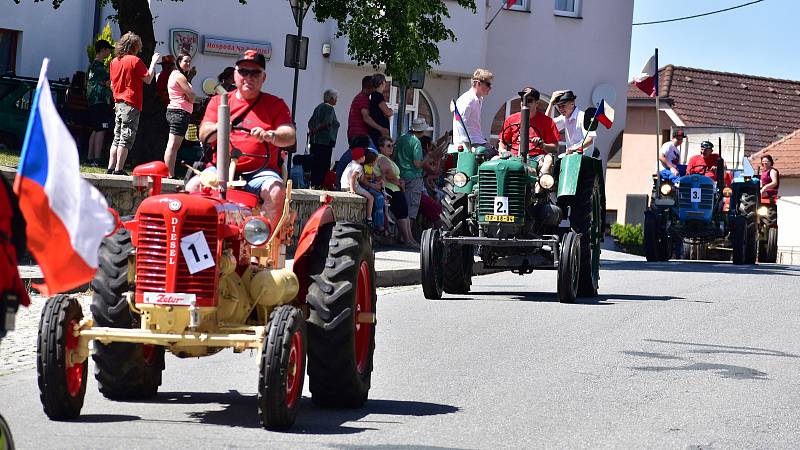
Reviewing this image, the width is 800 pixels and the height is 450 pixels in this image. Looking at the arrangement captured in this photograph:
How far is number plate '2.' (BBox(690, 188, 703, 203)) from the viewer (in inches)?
1043

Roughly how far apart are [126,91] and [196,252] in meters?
10.3

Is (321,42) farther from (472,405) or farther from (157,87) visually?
(472,405)

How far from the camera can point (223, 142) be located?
842 cm

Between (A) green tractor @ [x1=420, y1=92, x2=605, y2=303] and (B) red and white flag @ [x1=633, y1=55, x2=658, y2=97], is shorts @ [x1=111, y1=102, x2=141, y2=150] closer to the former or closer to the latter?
(A) green tractor @ [x1=420, y1=92, x2=605, y2=303]

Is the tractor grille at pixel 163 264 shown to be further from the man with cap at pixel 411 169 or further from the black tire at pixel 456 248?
the man with cap at pixel 411 169

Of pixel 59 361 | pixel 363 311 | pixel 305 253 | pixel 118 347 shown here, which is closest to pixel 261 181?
pixel 305 253

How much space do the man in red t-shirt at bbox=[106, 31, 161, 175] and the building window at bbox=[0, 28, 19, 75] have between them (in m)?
12.7

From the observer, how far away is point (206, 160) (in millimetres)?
9828

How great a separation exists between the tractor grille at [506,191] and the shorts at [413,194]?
5.97 m

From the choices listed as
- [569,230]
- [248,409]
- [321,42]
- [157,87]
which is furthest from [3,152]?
[248,409]

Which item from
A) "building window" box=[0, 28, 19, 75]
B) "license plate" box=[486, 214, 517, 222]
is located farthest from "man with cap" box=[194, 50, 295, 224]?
"building window" box=[0, 28, 19, 75]

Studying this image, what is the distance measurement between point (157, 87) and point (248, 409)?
1328cm

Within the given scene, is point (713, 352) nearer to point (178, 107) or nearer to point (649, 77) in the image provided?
point (178, 107)

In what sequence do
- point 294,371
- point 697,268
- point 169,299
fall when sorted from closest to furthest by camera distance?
point 169,299 → point 294,371 → point 697,268
